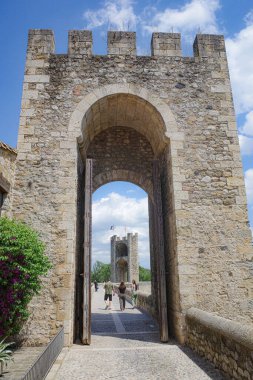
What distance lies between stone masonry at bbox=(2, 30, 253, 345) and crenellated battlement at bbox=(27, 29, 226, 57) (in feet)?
0.08

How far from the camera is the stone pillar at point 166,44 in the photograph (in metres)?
7.51

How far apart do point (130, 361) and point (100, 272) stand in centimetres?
6310

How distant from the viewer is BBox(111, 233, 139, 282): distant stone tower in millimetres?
33188

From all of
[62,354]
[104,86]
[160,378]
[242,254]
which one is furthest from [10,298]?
[104,86]

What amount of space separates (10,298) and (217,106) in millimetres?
5942

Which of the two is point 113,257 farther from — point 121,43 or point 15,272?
point 15,272

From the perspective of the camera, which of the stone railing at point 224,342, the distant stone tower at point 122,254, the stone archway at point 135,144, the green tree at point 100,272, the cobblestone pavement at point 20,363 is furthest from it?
the green tree at point 100,272

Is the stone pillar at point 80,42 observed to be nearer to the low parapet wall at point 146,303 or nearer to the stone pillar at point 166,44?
the stone pillar at point 166,44

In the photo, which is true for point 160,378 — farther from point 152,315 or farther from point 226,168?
point 152,315

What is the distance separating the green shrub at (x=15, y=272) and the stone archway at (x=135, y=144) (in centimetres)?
265

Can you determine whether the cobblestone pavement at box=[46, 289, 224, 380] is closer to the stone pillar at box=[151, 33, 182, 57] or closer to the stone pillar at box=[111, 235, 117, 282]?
the stone pillar at box=[151, 33, 182, 57]

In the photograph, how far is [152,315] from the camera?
9.63 m

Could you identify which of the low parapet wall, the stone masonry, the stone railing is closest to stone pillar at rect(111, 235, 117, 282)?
the low parapet wall

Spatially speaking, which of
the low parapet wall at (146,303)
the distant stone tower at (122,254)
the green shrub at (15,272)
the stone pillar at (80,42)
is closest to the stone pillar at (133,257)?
the distant stone tower at (122,254)
